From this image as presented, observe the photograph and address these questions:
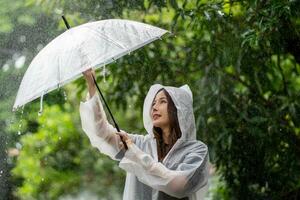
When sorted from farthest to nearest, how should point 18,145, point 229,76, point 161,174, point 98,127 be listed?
point 18,145 → point 229,76 → point 98,127 → point 161,174

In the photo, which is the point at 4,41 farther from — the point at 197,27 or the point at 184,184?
the point at 184,184

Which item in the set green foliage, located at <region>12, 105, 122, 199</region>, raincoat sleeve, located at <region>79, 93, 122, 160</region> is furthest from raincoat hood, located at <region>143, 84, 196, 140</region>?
green foliage, located at <region>12, 105, 122, 199</region>

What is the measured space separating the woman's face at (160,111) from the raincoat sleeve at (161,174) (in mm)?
231

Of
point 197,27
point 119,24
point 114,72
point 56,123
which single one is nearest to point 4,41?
point 56,123

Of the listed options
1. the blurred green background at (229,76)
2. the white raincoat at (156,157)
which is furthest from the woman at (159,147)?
the blurred green background at (229,76)

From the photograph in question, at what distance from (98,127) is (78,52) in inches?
12.4

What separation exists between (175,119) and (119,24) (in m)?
0.46

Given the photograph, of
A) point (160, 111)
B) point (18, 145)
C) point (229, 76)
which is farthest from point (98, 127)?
point (18, 145)

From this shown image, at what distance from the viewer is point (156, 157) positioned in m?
3.03

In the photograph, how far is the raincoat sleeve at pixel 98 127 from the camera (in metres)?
2.94

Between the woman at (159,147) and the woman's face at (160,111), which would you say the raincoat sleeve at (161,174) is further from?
the woman's face at (160,111)

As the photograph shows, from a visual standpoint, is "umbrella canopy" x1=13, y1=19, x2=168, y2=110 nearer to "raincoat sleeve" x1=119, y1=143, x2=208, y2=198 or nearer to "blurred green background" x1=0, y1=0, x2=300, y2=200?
"raincoat sleeve" x1=119, y1=143, x2=208, y2=198

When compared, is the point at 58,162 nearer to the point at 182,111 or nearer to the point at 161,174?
the point at 182,111

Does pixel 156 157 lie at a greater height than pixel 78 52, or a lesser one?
lesser
